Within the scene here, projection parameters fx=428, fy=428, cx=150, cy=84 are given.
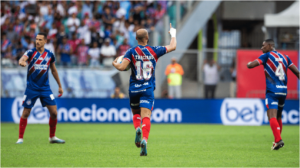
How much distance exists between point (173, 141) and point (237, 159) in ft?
9.77

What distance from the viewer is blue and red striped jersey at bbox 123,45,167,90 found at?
7.40 meters

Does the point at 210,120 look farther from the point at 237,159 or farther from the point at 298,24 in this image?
the point at 237,159

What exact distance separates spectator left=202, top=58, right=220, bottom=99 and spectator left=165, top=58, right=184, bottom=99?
1.03 meters

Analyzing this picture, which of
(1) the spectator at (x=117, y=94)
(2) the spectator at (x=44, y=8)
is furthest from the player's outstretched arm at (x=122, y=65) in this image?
(2) the spectator at (x=44, y=8)

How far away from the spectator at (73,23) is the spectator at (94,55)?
1.45 m

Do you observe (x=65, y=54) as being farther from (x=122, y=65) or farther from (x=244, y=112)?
(x=122, y=65)

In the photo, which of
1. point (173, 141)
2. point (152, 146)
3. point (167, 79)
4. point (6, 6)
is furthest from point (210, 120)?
point (6, 6)

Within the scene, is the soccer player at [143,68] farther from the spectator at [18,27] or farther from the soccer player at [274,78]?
the spectator at [18,27]

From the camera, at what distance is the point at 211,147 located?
28.9 feet

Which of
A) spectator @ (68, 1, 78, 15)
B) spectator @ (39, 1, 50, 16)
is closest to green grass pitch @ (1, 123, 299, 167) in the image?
spectator @ (68, 1, 78, 15)

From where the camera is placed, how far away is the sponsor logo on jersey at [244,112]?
15.5 metres

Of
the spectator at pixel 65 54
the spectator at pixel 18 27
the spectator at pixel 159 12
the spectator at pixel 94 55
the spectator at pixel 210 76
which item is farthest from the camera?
the spectator at pixel 159 12

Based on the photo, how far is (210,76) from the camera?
1752 centimetres

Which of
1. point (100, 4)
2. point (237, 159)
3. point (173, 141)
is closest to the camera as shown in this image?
point (237, 159)
